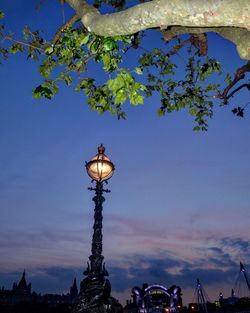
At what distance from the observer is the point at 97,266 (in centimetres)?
677

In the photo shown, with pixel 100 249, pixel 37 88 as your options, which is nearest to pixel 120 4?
pixel 37 88

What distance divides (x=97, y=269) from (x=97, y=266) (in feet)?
0.22

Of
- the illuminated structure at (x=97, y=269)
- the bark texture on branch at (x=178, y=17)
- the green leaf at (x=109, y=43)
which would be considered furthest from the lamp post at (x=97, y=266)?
the bark texture on branch at (x=178, y=17)

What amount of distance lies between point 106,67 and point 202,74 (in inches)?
183

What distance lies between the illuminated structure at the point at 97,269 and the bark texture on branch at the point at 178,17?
15.6ft

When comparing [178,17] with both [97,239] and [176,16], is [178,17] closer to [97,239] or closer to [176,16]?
[176,16]

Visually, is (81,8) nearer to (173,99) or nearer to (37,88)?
(37,88)

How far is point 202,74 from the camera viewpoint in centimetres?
864

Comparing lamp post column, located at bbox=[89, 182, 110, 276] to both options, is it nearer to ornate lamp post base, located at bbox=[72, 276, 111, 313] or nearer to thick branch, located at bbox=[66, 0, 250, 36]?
ornate lamp post base, located at bbox=[72, 276, 111, 313]

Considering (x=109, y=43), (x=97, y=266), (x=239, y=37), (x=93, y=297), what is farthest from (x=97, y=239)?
(x=239, y=37)

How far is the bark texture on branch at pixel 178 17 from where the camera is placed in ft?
9.09

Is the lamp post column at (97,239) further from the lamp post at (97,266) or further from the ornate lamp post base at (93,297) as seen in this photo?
the ornate lamp post base at (93,297)

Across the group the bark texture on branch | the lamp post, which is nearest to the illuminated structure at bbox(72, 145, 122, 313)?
the lamp post

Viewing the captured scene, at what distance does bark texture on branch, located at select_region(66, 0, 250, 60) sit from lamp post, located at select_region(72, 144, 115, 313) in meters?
4.77
